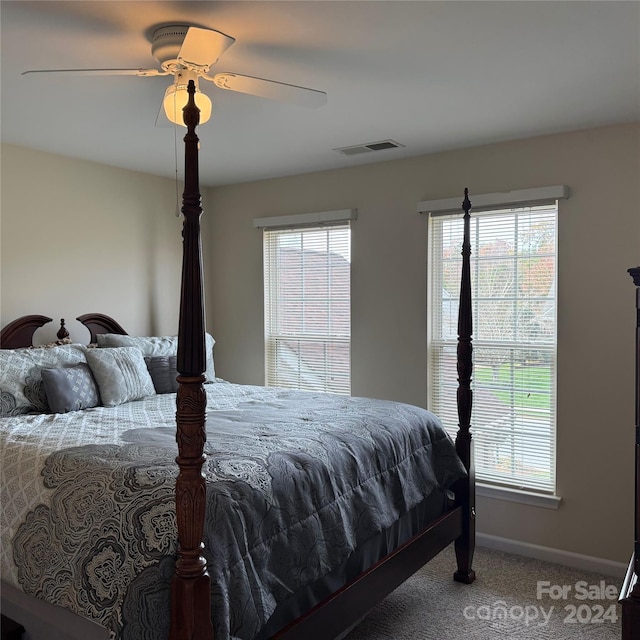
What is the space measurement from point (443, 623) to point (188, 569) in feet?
5.60

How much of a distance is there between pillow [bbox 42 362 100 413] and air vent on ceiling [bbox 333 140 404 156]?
2051 mm

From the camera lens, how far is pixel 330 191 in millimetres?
4434

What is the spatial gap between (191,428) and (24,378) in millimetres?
1912

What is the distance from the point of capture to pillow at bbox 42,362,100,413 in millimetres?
3109

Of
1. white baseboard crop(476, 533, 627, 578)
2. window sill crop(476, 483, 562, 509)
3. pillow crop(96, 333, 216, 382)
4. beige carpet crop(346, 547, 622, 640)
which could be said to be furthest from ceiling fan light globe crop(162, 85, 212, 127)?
white baseboard crop(476, 533, 627, 578)

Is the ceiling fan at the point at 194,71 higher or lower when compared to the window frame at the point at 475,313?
higher

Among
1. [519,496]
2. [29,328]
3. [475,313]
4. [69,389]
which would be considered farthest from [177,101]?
[519,496]

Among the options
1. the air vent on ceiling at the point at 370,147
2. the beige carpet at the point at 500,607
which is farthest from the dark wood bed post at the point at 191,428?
the air vent on ceiling at the point at 370,147

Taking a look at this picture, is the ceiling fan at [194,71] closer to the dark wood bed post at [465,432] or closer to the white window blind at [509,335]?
the dark wood bed post at [465,432]

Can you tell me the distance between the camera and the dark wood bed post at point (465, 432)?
129 inches

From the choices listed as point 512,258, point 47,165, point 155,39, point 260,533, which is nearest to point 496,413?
point 512,258

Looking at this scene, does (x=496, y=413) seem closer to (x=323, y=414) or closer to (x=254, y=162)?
(x=323, y=414)

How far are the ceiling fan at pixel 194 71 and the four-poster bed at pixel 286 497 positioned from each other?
57 cm

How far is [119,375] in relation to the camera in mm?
3408
